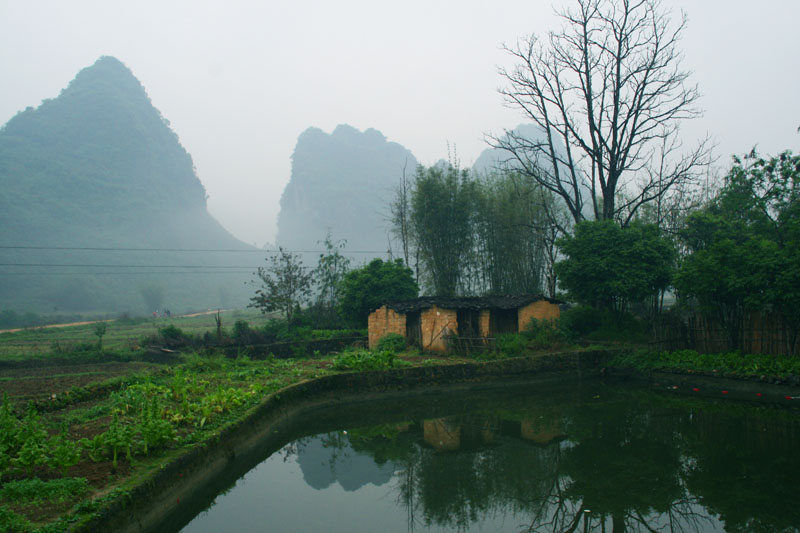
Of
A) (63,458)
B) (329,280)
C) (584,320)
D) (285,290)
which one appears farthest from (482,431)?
(329,280)

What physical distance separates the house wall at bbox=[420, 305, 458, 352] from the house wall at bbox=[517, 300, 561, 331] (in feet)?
9.61

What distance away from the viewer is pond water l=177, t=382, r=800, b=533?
6.59 m

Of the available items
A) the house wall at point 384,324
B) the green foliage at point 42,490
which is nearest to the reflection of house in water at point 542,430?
the green foliage at point 42,490

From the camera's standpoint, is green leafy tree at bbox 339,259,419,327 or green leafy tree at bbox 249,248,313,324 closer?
green leafy tree at bbox 339,259,419,327

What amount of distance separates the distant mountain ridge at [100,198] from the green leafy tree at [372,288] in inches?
2074

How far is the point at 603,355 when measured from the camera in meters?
18.0

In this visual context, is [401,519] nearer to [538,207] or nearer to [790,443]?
[790,443]

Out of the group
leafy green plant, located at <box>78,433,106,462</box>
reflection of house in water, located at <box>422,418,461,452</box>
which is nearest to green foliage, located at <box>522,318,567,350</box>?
reflection of house in water, located at <box>422,418,461,452</box>

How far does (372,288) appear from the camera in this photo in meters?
24.9

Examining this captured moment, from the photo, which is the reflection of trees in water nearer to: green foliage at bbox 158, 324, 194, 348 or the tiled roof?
the tiled roof

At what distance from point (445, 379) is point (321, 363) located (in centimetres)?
478

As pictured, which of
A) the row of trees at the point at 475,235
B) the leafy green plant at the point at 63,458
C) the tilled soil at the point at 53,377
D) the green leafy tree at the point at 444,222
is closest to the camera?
the leafy green plant at the point at 63,458

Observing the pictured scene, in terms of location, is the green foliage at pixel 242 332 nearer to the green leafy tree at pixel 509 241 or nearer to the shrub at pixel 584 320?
the green leafy tree at pixel 509 241

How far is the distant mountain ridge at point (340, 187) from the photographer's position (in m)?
131
